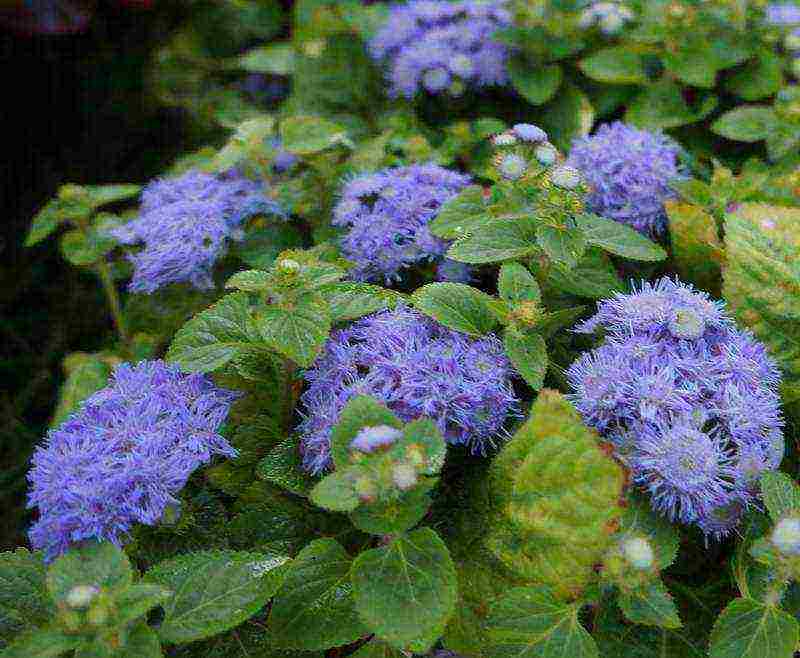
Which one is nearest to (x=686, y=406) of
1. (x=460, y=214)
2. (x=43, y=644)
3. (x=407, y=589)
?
(x=407, y=589)

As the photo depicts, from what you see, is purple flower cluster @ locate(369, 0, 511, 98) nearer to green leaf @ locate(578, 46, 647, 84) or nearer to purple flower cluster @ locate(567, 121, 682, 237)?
green leaf @ locate(578, 46, 647, 84)

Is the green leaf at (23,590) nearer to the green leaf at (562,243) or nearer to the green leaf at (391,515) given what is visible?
A: the green leaf at (391,515)

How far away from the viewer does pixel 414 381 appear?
4.74ft

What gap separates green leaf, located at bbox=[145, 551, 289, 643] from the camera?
128cm

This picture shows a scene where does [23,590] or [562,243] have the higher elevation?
[562,243]

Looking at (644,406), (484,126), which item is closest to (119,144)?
(484,126)

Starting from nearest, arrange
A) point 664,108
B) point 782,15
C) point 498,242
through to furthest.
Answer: point 498,242
point 664,108
point 782,15

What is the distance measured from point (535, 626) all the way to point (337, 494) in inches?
14.7

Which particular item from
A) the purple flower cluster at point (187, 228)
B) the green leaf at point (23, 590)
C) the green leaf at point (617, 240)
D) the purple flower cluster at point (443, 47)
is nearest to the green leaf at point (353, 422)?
the green leaf at point (23, 590)

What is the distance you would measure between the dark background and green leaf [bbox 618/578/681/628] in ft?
6.55

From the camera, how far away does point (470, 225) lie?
1.70 metres

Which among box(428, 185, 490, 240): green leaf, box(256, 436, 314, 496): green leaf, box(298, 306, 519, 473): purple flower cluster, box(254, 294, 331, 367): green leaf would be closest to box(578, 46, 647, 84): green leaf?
box(428, 185, 490, 240): green leaf

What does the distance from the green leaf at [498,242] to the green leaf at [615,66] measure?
103 cm

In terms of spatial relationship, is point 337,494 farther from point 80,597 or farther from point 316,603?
point 80,597
